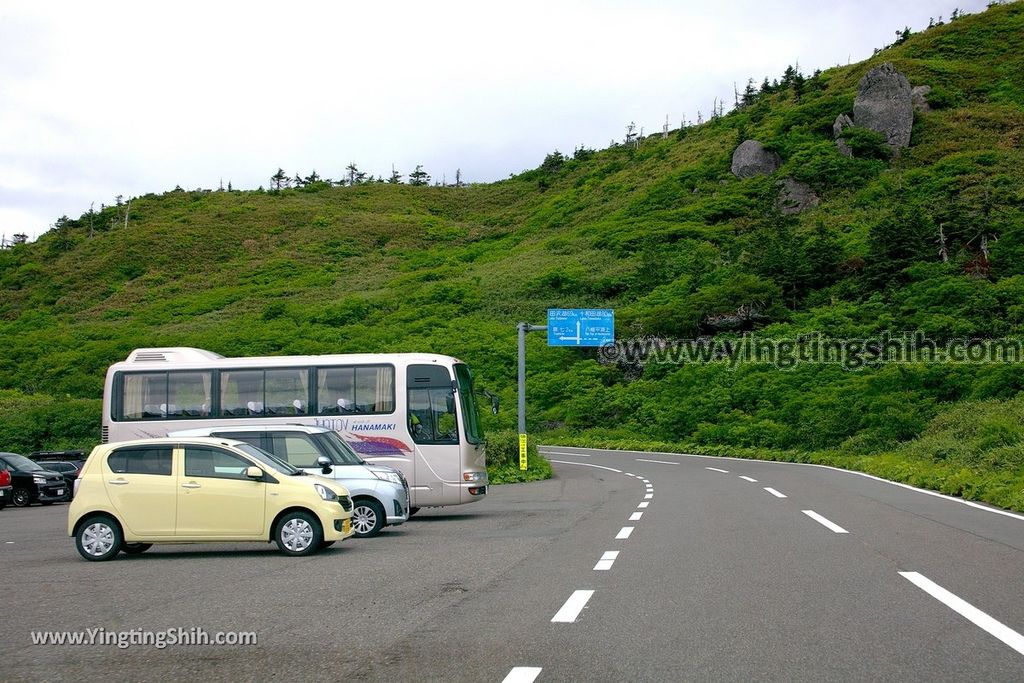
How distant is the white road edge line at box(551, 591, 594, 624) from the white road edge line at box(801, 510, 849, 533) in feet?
20.6

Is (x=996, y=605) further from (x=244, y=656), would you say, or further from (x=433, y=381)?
(x=433, y=381)

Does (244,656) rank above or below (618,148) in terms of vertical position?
below

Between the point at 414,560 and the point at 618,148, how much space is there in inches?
5596

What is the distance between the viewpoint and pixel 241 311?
8062cm

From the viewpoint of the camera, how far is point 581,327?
38875 millimetres

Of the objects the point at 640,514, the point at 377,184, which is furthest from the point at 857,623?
the point at 377,184

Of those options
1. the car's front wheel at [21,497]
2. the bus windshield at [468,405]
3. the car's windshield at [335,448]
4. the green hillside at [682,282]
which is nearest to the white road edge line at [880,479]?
the green hillside at [682,282]

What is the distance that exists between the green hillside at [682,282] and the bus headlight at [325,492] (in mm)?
11706

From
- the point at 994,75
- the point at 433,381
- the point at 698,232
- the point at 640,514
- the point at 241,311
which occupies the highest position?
the point at 994,75

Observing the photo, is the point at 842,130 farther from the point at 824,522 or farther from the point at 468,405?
the point at 824,522

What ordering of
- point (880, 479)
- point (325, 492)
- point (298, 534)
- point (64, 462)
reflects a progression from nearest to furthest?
point (298, 534), point (325, 492), point (880, 479), point (64, 462)

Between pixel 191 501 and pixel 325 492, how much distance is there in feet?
5.65

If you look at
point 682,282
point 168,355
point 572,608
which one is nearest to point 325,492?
point 572,608

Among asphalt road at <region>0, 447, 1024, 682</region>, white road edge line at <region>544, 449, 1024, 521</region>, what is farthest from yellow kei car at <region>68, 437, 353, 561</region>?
white road edge line at <region>544, 449, 1024, 521</region>
